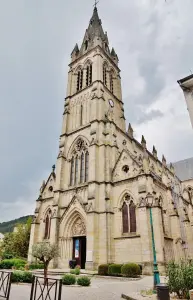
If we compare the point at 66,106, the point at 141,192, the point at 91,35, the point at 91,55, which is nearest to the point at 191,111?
the point at 141,192

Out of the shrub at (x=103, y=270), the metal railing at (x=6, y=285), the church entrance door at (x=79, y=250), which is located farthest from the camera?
the church entrance door at (x=79, y=250)

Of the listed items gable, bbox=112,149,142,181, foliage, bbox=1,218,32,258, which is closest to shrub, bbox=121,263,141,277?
gable, bbox=112,149,142,181

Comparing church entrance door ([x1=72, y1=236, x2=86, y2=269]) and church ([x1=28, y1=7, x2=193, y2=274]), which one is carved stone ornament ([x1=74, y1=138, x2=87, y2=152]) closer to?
church ([x1=28, y1=7, x2=193, y2=274])

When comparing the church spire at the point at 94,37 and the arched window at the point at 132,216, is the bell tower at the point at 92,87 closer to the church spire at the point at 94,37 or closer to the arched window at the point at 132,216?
the church spire at the point at 94,37

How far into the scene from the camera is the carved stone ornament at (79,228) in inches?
961

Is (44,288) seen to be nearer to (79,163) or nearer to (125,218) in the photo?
(125,218)

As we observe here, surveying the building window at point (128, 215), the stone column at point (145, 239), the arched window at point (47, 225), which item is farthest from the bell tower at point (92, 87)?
the stone column at point (145, 239)

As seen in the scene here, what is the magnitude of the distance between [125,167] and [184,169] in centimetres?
2935

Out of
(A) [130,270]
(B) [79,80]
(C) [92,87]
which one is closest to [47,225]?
(A) [130,270]

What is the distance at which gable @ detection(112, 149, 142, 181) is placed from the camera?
77.4ft

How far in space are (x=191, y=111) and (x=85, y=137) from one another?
16.4 metres

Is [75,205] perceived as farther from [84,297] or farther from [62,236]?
[84,297]

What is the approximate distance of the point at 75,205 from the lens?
25.0m

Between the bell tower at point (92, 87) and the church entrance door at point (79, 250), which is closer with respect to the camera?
the church entrance door at point (79, 250)
